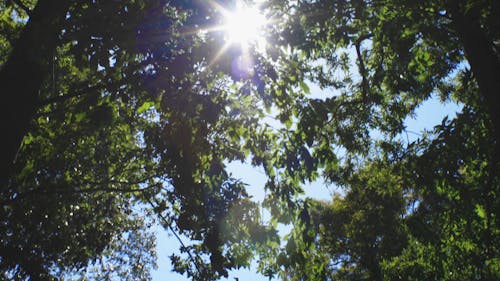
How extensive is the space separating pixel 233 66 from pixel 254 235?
2.77 metres

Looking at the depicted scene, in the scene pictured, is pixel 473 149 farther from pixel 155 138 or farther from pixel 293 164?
pixel 155 138

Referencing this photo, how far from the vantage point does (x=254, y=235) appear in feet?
17.8

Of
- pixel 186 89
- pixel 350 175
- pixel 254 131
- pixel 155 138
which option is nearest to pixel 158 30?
pixel 186 89

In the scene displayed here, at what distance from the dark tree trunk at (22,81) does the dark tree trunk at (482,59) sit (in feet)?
22.3

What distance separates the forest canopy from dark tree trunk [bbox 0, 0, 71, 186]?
0.07ft

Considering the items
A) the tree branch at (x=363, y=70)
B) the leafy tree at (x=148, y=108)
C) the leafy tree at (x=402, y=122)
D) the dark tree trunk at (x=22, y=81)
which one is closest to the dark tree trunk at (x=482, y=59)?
the leafy tree at (x=402, y=122)

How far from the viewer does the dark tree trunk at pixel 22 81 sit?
4000mm

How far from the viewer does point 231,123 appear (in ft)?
21.1

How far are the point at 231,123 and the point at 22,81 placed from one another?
3.43 metres

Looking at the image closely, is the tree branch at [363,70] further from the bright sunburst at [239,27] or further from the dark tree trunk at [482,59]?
the bright sunburst at [239,27]

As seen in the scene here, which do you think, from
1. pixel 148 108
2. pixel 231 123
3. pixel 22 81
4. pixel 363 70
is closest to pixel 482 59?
pixel 363 70

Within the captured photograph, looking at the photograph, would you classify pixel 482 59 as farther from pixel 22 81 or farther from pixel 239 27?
pixel 22 81

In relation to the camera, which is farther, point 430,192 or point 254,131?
point 430,192

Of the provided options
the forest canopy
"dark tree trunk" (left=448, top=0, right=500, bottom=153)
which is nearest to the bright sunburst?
the forest canopy
